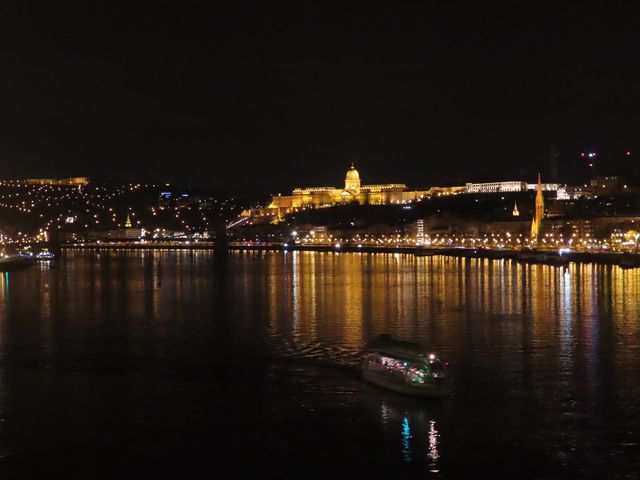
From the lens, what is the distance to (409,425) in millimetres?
9445

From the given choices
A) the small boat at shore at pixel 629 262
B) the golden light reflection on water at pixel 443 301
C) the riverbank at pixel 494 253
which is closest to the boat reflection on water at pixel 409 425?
the golden light reflection on water at pixel 443 301

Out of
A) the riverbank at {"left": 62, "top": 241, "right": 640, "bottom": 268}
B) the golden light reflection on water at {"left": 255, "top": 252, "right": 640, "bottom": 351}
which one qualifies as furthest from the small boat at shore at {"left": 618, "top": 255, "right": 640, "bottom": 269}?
the golden light reflection on water at {"left": 255, "top": 252, "right": 640, "bottom": 351}

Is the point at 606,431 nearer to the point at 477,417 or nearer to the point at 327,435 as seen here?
the point at 477,417

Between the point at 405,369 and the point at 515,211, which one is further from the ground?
the point at 515,211

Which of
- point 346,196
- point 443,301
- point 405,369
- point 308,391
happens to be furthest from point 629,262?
point 346,196

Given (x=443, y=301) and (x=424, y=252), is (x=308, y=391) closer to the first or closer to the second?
(x=443, y=301)

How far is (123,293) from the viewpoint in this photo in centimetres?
2492

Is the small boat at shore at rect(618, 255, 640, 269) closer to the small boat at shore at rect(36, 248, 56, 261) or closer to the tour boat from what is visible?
the tour boat

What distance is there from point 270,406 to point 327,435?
1.35 metres

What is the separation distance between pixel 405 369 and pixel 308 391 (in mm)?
1167

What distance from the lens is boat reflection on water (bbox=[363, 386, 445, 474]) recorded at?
27.9 feet

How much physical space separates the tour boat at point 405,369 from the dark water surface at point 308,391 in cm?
18

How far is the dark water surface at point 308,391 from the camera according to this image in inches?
332

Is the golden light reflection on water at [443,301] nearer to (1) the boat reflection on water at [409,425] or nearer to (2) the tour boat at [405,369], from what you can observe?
(2) the tour boat at [405,369]
